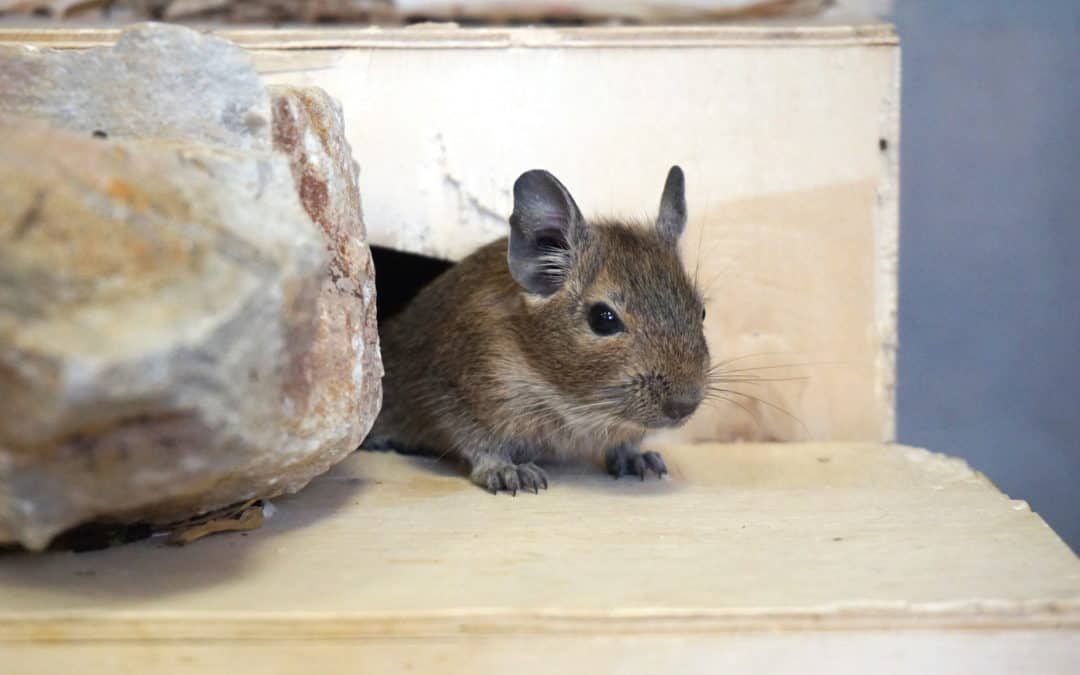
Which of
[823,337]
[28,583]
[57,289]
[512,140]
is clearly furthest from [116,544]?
[823,337]

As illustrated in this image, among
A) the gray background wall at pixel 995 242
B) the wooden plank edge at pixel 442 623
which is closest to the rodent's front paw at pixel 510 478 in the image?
the wooden plank edge at pixel 442 623

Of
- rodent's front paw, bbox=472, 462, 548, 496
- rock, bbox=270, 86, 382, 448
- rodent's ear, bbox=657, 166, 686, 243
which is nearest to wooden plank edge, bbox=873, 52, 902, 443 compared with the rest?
rodent's ear, bbox=657, 166, 686, 243

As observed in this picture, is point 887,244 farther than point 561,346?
Yes

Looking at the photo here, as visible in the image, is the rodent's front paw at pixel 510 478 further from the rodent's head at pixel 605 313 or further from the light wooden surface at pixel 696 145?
the light wooden surface at pixel 696 145

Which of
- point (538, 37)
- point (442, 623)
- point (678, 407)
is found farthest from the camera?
point (538, 37)

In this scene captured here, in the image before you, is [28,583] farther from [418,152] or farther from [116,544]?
[418,152]

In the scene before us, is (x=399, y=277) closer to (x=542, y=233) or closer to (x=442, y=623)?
(x=542, y=233)

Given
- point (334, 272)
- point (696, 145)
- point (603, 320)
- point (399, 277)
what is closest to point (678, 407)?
point (603, 320)

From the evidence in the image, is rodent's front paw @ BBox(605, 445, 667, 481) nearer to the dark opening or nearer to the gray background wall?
the dark opening

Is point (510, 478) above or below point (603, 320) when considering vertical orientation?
below
